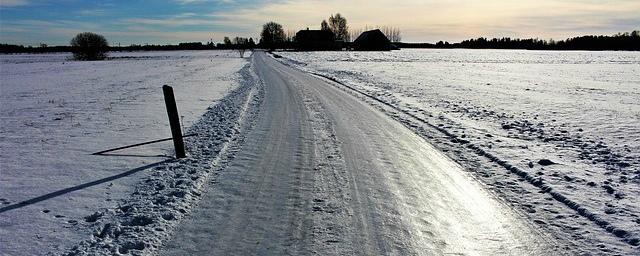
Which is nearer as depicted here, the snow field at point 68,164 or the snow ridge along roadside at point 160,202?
the snow ridge along roadside at point 160,202

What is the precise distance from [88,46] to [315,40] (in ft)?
170

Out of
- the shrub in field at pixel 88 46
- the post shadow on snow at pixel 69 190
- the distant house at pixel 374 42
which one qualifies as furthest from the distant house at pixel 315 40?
the post shadow on snow at pixel 69 190

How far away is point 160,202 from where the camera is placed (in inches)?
195

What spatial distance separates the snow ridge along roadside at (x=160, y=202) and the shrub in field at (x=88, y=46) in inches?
3287

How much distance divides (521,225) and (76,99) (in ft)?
56.4

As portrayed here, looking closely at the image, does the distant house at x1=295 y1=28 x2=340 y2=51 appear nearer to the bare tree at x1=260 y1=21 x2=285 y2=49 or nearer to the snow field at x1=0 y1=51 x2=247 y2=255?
the bare tree at x1=260 y1=21 x2=285 y2=49

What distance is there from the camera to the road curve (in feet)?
12.7

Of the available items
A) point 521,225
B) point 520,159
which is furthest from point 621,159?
point 521,225

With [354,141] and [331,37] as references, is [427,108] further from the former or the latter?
[331,37]

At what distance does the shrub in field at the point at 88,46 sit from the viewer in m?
79.8

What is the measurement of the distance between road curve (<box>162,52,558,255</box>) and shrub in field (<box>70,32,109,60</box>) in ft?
279

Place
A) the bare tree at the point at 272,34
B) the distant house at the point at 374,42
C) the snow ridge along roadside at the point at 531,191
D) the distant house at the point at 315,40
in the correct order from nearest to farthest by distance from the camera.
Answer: the snow ridge along roadside at the point at 531,191
the distant house at the point at 374,42
the distant house at the point at 315,40
the bare tree at the point at 272,34

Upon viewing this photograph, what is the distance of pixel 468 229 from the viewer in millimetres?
4227

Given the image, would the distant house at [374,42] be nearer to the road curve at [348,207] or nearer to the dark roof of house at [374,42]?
the dark roof of house at [374,42]
